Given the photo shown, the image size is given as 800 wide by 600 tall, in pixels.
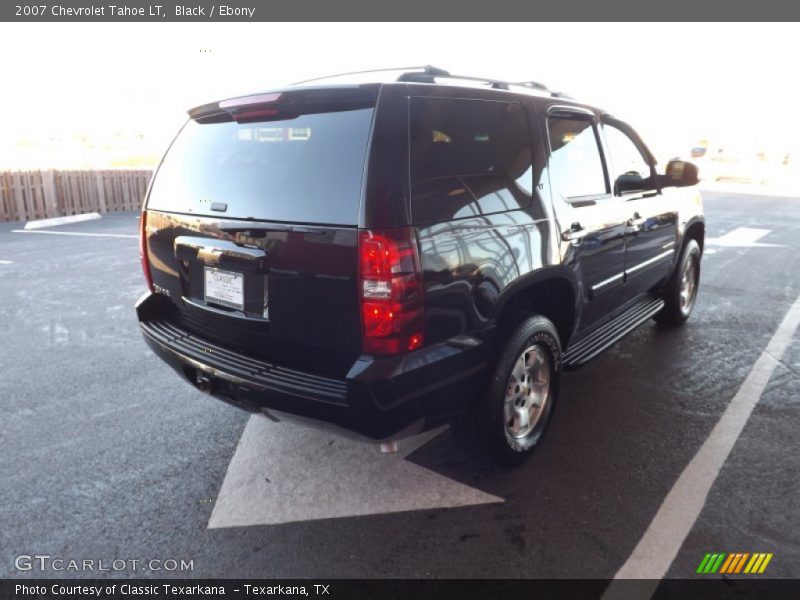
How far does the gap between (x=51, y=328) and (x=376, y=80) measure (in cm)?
460

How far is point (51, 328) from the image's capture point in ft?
18.0

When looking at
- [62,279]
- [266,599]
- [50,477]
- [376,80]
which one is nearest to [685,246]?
[376,80]

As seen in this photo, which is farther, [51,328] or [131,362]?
[51,328]

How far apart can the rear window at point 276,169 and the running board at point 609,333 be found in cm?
193

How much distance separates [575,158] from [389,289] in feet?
6.31

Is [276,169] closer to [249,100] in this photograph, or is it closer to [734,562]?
[249,100]

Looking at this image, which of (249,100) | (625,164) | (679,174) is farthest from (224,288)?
(679,174)

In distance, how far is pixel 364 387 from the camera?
228cm

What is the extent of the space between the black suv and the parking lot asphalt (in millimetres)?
395

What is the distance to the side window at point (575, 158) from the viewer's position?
130 inches

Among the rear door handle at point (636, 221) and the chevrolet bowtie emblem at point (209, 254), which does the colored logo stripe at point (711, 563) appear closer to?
the rear door handle at point (636, 221)

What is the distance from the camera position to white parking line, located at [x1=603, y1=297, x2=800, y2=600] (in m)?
2.38

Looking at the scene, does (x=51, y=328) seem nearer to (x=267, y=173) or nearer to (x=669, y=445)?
(x=267, y=173)

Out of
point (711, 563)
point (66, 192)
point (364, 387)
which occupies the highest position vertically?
point (364, 387)
